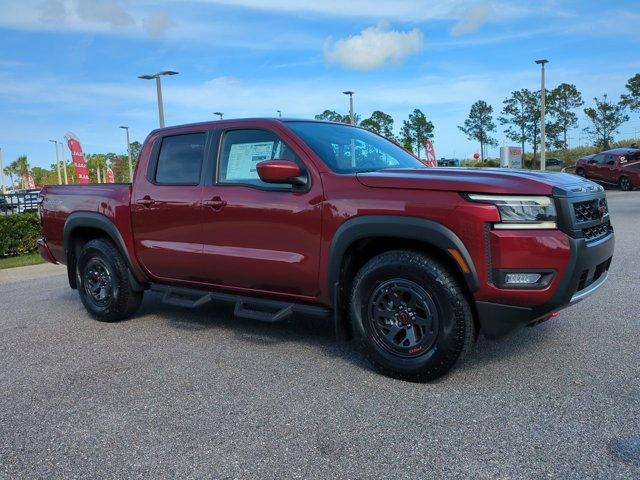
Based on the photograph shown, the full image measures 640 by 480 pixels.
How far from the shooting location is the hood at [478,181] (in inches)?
138

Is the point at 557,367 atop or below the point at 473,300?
below

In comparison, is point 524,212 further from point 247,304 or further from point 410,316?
point 247,304

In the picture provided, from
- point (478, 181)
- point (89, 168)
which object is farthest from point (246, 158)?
point (89, 168)

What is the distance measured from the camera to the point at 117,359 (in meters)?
4.66

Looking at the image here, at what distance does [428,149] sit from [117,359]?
2646 centimetres

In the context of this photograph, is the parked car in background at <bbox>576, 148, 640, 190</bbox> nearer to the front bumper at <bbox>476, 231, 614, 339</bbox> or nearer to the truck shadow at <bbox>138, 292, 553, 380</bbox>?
the truck shadow at <bbox>138, 292, 553, 380</bbox>

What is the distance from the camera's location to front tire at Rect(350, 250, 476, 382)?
12.1 ft

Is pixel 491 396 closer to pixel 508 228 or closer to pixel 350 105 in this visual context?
pixel 508 228

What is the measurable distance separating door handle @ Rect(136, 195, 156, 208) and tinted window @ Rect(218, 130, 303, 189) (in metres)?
0.80

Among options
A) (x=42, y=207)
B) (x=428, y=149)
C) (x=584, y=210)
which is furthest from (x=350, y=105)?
(x=584, y=210)

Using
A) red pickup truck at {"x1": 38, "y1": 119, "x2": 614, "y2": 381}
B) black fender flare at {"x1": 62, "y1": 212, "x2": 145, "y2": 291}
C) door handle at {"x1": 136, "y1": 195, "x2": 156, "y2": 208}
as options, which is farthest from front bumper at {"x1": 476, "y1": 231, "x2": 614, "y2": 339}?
black fender flare at {"x1": 62, "y1": 212, "x2": 145, "y2": 291}

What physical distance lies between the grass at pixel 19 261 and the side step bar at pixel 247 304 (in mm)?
7239

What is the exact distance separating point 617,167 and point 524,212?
25398mm

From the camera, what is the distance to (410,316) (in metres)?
3.87
